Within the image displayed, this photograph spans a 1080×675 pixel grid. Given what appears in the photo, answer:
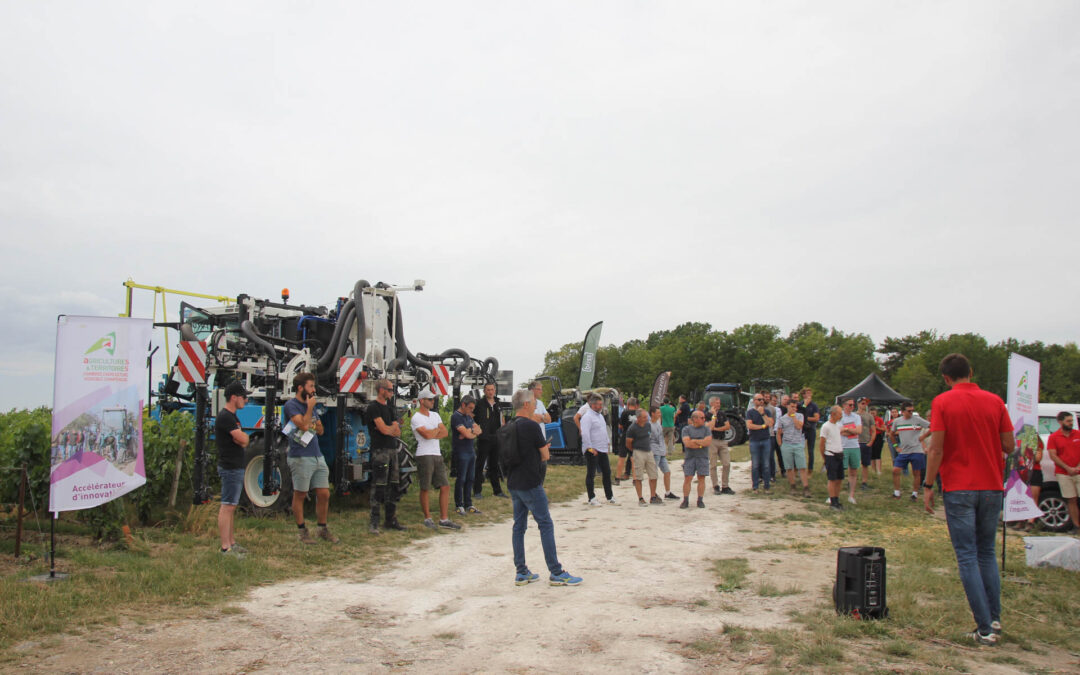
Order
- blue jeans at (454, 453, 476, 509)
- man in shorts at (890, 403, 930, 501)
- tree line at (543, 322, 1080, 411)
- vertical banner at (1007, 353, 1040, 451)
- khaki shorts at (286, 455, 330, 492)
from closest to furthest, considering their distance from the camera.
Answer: vertical banner at (1007, 353, 1040, 451)
khaki shorts at (286, 455, 330, 492)
blue jeans at (454, 453, 476, 509)
man in shorts at (890, 403, 930, 501)
tree line at (543, 322, 1080, 411)

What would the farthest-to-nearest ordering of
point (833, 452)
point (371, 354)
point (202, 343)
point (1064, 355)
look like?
1. point (1064, 355)
2. point (833, 452)
3. point (371, 354)
4. point (202, 343)

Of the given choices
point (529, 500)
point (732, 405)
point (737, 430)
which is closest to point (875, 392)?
point (737, 430)

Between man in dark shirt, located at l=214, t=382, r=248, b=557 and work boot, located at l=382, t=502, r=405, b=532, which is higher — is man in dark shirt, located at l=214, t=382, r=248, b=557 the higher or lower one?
the higher one

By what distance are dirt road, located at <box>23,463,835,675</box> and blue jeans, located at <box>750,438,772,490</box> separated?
4819 mm

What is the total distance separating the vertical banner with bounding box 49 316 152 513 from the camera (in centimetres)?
593

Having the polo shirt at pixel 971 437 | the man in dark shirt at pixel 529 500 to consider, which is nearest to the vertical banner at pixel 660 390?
the man in dark shirt at pixel 529 500

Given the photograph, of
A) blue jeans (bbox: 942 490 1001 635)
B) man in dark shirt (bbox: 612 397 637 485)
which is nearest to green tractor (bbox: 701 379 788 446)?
man in dark shirt (bbox: 612 397 637 485)

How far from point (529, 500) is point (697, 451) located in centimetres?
539

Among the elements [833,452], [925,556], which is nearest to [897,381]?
[833,452]

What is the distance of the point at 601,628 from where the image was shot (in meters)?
4.82

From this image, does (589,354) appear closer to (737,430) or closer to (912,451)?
(737,430)

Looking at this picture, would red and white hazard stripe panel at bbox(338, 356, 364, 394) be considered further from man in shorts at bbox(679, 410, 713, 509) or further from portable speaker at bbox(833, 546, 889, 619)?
portable speaker at bbox(833, 546, 889, 619)

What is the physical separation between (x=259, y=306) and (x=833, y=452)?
340 inches

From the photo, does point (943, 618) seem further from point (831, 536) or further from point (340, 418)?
point (340, 418)
